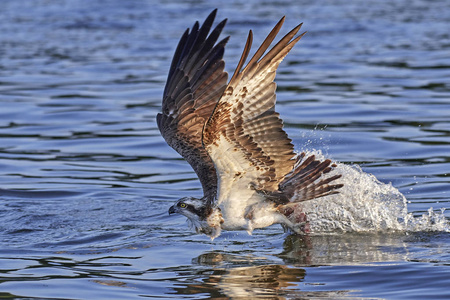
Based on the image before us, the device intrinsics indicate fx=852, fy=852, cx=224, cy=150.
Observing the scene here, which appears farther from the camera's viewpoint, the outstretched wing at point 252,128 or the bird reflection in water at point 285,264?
the outstretched wing at point 252,128

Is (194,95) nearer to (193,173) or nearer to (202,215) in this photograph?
(202,215)

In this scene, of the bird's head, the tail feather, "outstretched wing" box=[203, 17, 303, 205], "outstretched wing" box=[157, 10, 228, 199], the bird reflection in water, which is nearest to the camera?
the bird reflection in water

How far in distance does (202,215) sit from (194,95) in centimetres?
121

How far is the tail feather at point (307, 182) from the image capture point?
6.77 meters

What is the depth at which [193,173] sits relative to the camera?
32.4 feet

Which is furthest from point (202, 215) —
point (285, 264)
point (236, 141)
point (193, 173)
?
point (193, 173)

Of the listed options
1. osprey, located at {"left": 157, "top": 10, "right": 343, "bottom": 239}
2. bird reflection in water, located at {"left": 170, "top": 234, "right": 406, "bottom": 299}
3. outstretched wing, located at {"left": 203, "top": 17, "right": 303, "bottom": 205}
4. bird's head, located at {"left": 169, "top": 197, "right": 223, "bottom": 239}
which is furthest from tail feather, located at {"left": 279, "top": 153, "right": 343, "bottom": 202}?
bird's head, located at {"left": 169, "top": 197, "right": 223, "bottom": 239}

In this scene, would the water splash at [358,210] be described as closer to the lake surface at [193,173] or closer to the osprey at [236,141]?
the lake surface at [193,173]

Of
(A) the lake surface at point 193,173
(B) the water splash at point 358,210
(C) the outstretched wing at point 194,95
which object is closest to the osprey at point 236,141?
(C) the outstretched wing at point 194,95

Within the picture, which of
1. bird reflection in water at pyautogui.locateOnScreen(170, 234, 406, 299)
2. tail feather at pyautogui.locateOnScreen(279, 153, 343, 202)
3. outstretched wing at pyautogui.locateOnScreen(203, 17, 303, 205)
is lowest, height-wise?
bird reflection in water at pyautogui.locateOnScreen(170, 234, 406, 299)

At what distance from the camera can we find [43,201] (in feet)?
29.0

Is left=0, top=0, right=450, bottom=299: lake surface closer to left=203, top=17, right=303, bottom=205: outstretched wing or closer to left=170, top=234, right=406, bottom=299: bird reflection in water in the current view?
left=170, top=234, right=406, bottom=299: bird reflection in water

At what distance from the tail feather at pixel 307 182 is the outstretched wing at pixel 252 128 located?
186 millimetres

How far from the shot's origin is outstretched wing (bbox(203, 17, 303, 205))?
6.06 metres
